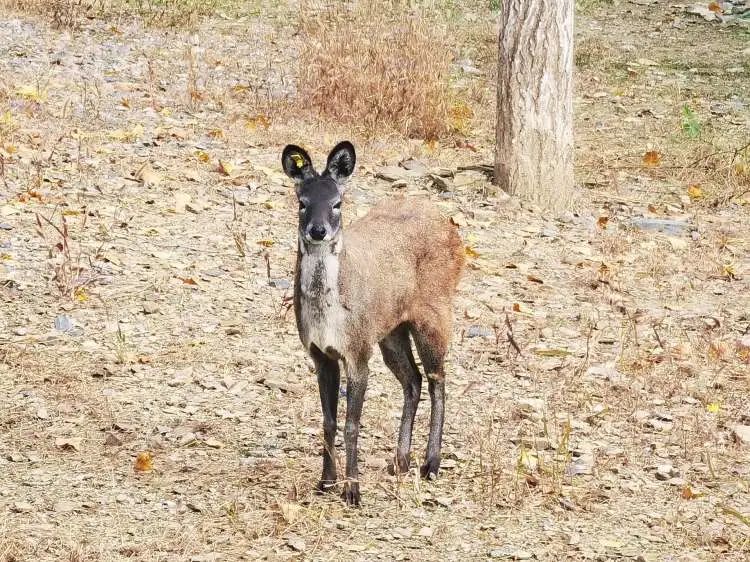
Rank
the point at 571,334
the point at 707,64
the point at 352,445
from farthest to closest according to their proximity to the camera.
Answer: the point at 707,64 → the point at 571,334 → the point at 352,445

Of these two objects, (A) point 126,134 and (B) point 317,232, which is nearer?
(B) point 317,232

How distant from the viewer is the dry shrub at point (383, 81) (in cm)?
1227

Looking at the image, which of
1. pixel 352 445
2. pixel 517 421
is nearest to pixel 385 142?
pixel 517 421

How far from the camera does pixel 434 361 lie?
6.68 metres

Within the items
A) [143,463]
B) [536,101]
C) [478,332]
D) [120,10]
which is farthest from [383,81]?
[143,463]

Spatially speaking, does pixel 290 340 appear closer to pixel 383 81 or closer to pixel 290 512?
pixel 290 512

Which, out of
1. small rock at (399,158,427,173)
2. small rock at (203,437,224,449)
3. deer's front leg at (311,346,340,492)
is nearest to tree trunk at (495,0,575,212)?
small rock at (399,158,427,173)

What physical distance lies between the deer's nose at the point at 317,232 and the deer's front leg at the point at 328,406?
0.71m

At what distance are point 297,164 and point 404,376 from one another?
4.89ft

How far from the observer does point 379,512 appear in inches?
243

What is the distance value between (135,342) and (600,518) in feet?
11.2

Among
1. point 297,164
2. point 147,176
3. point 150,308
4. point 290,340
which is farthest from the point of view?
point 147,176

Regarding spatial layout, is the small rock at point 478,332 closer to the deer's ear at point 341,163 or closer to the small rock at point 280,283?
the small rock at point 280,283

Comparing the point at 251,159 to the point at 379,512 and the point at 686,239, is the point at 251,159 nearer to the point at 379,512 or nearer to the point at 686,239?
the point at 686,239
